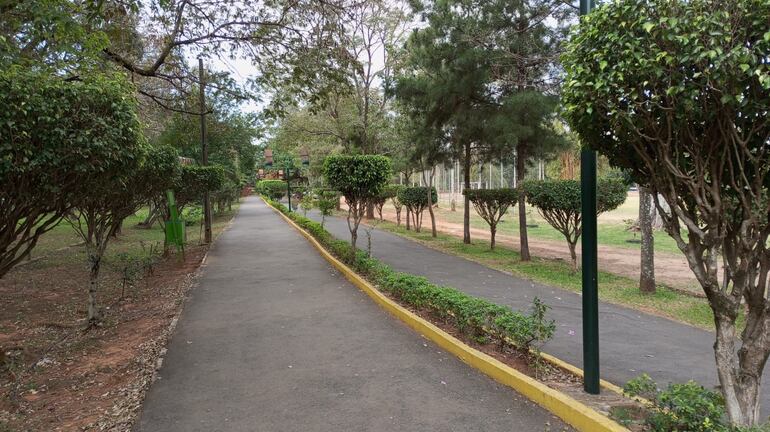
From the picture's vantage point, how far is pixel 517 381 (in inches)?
168

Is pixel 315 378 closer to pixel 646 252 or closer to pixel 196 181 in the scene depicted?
pixel 646 252

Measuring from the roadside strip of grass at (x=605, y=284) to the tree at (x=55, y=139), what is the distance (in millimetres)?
8145

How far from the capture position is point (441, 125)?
15.4 meters

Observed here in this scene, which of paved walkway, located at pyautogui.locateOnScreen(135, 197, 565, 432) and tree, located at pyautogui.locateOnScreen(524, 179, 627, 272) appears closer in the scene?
paved walkway, located at pyautogui.locateOnScreen(135, 197, 565, 432)

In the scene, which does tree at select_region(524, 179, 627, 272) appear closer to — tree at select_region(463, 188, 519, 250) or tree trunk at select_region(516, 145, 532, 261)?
tree trunk at select_region(516, 145, 532, 261)

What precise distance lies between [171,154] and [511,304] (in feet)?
26.3

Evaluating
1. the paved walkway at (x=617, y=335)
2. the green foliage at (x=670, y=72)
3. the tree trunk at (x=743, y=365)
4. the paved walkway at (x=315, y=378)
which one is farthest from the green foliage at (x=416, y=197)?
the tree trunk at (x=743, y=365)

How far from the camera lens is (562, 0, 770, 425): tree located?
2.72 metres

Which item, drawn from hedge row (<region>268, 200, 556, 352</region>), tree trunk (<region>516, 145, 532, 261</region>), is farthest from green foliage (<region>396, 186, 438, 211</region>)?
hedge row (<region>268, 200, 556, 352</region>)

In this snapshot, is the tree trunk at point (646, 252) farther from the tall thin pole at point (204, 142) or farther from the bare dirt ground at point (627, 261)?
the tall thin pole at point (204, 142)

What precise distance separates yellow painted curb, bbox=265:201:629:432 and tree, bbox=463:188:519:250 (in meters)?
9.26

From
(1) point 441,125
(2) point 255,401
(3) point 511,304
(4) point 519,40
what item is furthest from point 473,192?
(2) point 255,401

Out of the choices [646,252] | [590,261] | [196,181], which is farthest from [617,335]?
[196,181]

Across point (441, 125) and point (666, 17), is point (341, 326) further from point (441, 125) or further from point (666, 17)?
point (441, 125)
